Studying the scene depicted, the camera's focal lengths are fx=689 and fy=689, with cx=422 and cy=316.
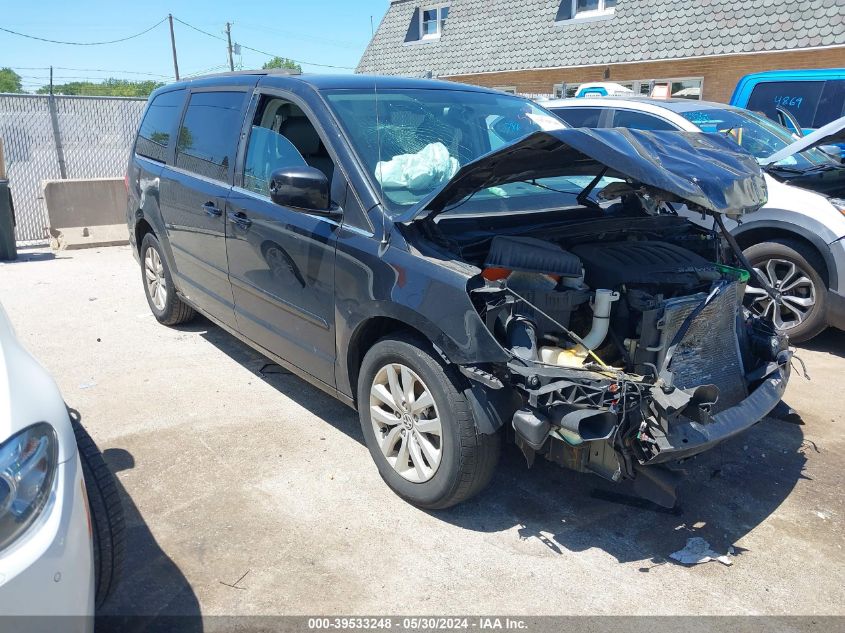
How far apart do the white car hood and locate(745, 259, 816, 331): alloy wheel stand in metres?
5.05

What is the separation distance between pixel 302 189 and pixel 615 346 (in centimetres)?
166

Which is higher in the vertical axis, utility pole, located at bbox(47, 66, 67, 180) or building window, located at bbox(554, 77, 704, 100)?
building window, located at bbox(554, 77, 704, 100)

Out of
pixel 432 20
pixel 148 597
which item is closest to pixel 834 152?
pixel 148 597

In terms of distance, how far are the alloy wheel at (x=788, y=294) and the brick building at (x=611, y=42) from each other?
10.7 m

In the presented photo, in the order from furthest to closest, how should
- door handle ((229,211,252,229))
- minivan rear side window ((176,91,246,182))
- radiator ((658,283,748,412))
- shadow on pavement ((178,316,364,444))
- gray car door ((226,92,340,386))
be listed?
minivan rear side window ((176,91,246,182)), shadow on pavement ((178,316,364,444)), door handle ((229,211,252,229)), gray car door ((226,92,340,386)), radiator ((658,283,748,412))

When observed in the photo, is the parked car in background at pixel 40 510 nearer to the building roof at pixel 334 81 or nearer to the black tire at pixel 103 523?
the black tire at pixel 103 523

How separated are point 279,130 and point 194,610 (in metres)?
2.62

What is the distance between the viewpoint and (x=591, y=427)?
2746 millimetres

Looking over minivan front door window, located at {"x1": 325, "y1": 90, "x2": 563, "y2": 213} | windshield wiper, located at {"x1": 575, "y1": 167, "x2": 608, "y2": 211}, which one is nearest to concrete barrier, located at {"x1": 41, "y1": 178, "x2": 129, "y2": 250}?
minivan front door window, located at {"x1": 325, "y1": 90, "x2": 563, "y2": 213}

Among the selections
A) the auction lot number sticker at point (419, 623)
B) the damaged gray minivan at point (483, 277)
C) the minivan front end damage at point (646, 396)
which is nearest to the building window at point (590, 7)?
the damaged gray minivan at point (483, 277)

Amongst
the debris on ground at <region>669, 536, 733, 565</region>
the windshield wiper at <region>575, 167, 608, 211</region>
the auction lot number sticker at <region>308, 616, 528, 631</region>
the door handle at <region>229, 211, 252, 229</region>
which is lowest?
the debris on ground at <region>669, 536, 733, 565</region>

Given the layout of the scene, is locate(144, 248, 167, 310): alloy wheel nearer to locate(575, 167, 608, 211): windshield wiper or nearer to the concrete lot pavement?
the concrete lot pavement

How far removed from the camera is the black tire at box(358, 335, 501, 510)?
2977mm

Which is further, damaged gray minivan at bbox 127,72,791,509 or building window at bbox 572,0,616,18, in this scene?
building window at bbox 572,0,616,18
